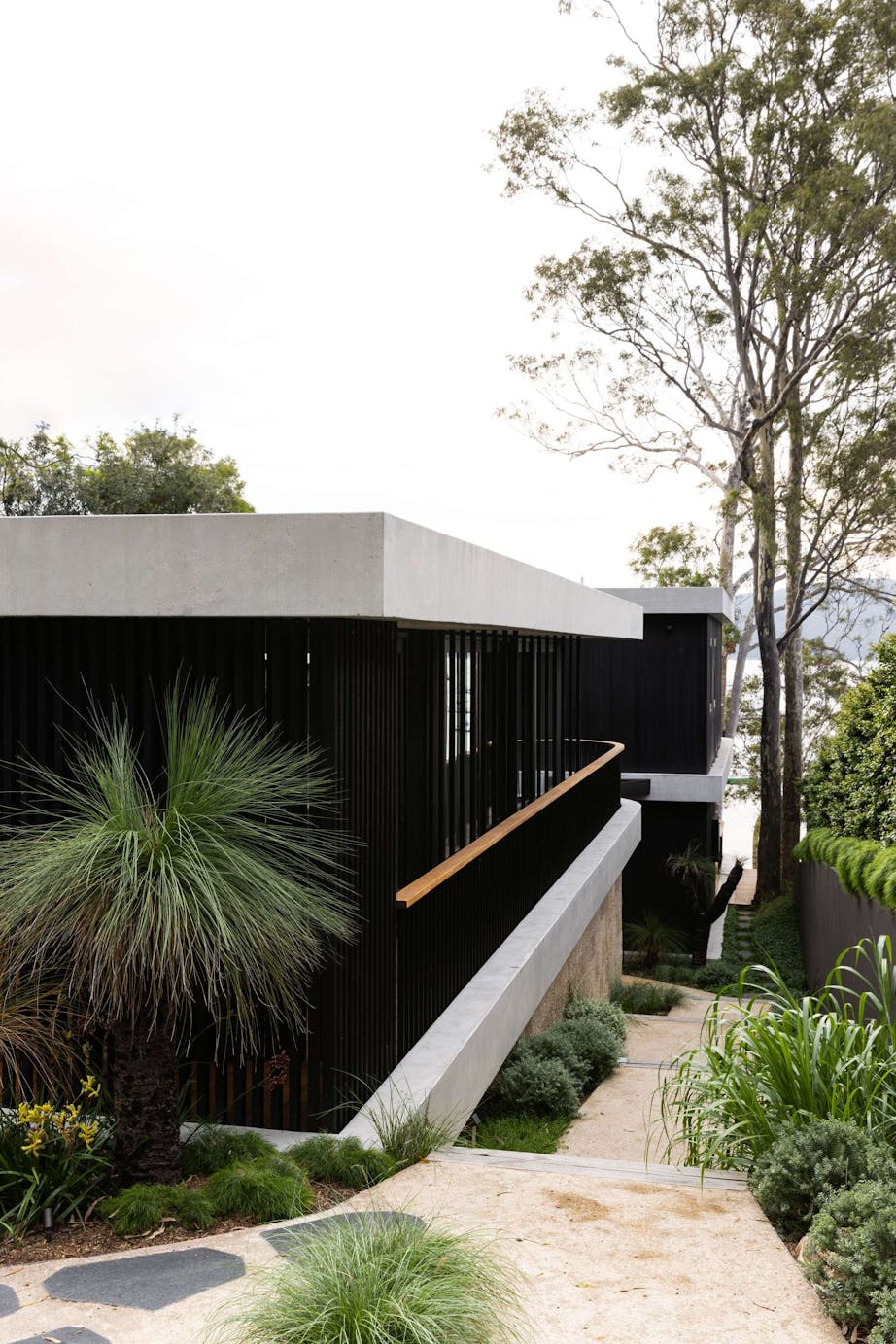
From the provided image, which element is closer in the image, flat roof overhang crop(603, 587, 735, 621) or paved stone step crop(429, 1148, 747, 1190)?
paved stone step crop(429, 1148, 747, 1190)

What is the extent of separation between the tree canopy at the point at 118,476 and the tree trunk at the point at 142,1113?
32.5 meters

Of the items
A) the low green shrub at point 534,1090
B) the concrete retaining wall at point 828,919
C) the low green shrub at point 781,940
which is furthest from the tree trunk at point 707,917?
the low green shrub at point 534,1090

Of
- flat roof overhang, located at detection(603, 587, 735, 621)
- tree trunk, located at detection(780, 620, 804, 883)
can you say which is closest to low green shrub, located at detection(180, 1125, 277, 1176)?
flat roof overhang, located at detection(603, 587, 735, 621)

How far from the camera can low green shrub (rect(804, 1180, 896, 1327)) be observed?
3.79 meters

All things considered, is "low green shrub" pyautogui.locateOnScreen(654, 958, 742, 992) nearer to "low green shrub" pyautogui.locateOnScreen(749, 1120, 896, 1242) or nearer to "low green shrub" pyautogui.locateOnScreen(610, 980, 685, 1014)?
"low green shrub" pyautogui.locateOnScreen(610, 980, 685, 1014)

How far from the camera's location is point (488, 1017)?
7.03 m

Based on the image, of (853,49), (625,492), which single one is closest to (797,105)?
(853,49)

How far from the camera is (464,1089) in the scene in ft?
20.8

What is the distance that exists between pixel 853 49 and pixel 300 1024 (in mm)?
21747

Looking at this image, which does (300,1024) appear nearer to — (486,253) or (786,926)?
(786,926)

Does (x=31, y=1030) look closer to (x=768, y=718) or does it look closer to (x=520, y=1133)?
(x=520, y=1133)

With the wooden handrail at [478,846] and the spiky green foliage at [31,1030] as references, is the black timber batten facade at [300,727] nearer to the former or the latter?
the wooden handrail at [478,846]

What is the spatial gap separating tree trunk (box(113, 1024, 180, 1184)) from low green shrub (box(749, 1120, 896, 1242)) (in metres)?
2.21

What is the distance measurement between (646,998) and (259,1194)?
33.5ft
